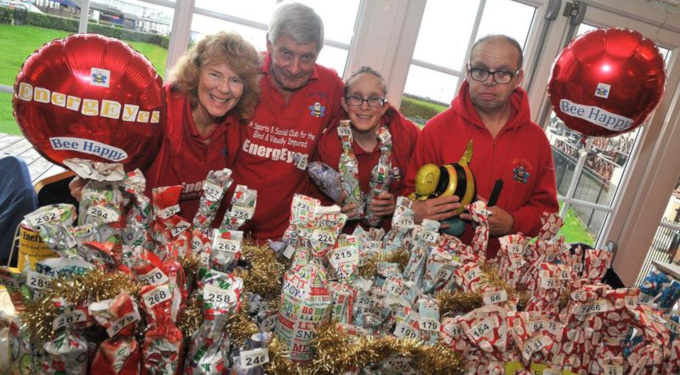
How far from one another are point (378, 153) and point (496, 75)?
1.83 feet

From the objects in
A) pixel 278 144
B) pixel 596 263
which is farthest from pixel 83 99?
pixel 596 263

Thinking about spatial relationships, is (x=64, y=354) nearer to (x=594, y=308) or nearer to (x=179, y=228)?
(x=179, y=228)

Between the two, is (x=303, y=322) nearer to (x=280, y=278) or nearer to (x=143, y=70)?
(x=280, y=278)

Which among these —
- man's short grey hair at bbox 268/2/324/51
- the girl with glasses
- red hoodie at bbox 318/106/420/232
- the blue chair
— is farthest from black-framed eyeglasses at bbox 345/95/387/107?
the blue chair

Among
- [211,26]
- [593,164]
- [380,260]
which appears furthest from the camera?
[593,164]

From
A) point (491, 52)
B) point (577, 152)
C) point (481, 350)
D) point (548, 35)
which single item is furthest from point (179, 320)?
point (577, 152)

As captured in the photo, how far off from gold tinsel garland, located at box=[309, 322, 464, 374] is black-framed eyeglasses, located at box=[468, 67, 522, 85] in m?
1.18

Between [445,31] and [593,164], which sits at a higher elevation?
[445,31]

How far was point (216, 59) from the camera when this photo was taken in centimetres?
163

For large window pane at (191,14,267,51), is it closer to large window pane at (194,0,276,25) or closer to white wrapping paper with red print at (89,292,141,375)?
large window pane at (194,0,276,25)

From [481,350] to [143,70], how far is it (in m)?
1.11

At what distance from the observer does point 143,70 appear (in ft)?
4.08

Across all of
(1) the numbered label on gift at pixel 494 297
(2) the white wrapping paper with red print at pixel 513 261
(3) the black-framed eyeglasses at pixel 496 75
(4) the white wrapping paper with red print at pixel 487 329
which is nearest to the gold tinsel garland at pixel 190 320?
(4) the white wrapping paper with red print at pixel 487 329

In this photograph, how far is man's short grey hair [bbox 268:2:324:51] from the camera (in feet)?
5.63
